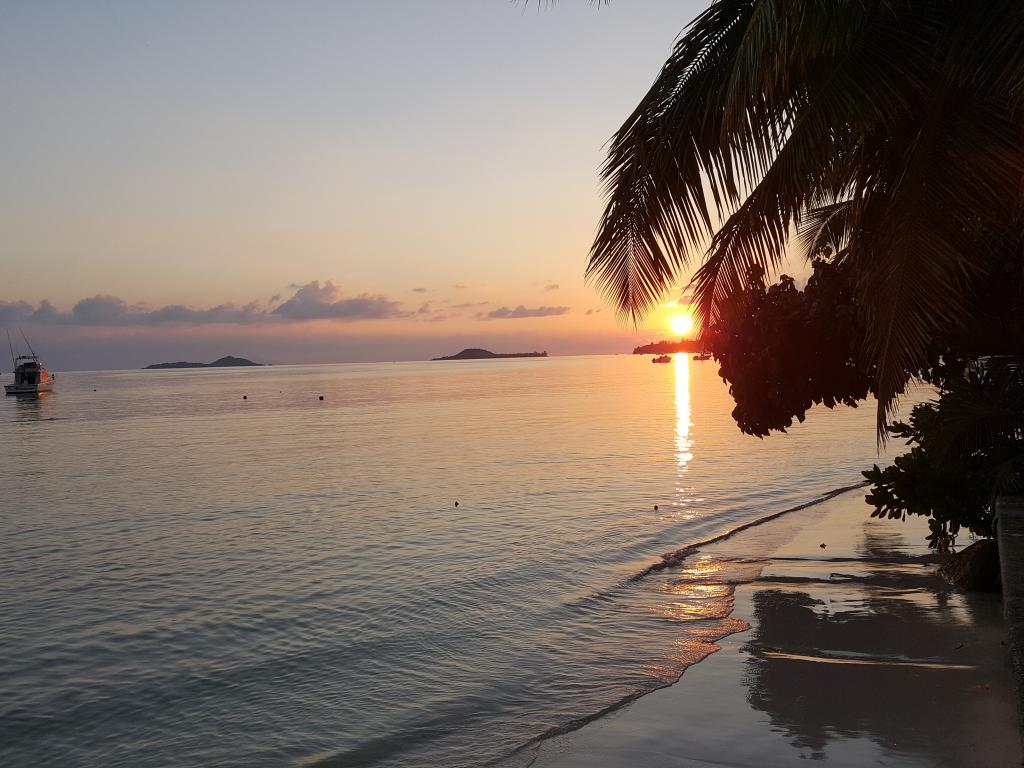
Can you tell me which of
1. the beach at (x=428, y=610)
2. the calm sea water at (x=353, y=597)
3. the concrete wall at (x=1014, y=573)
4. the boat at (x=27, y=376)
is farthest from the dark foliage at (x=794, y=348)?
the boat at (x=27, y=376)

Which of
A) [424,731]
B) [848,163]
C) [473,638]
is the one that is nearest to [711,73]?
[848,163]

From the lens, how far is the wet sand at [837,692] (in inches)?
239

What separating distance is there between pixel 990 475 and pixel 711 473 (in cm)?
1659

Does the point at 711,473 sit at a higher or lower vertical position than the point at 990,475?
lower

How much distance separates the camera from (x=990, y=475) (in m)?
9.30

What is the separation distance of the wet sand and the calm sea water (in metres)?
0.54

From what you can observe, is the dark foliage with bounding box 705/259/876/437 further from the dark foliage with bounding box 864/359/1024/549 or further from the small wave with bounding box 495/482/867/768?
the small wave with bounding box 495/482/867/768

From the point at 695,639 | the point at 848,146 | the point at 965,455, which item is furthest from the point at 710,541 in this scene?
the point at 848,146

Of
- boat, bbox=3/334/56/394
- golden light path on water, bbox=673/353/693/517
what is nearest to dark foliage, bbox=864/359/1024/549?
golden light path on water, bbox=673/353/693/517

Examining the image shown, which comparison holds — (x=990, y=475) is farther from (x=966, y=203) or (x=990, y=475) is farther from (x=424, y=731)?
(x=424, y=731)

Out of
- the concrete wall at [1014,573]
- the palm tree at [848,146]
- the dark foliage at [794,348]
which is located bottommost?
the concrete wall at [1014,573]

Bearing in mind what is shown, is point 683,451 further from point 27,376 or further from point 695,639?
point 27,376

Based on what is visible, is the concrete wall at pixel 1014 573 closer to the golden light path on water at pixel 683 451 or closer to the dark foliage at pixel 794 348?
the dark foliage at pixel 794 348

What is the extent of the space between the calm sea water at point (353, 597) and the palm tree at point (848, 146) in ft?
13.4
